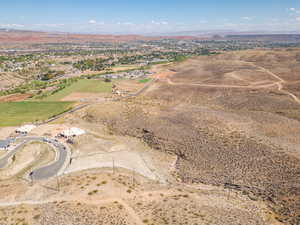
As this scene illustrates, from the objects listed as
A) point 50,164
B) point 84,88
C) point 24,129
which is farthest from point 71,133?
point 84,88

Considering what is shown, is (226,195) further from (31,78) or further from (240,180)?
(31,78)

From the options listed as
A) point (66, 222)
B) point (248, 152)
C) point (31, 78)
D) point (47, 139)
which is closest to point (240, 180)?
point (248, 152)

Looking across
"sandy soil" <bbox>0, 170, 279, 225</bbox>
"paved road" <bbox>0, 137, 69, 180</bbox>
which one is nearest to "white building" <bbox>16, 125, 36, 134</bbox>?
"paved road" <bbox>0, 137, 69, 180</bbox>

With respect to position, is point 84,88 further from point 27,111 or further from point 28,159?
point 28,159

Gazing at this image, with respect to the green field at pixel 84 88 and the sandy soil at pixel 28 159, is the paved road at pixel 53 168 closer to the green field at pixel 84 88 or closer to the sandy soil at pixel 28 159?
the sandy soil at pixel 28 159

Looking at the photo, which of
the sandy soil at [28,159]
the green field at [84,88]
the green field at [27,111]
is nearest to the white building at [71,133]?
the sandy soil at [28,159]

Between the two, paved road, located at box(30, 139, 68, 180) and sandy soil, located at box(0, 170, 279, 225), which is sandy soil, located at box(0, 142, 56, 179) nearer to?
paved road, located at box(30, 139, 68, 180)
